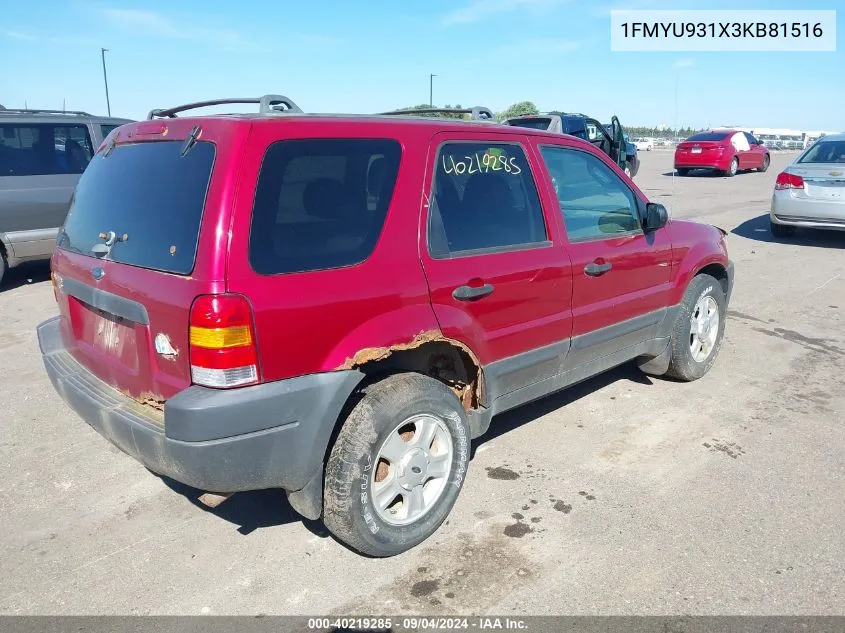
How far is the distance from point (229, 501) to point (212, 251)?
158cm

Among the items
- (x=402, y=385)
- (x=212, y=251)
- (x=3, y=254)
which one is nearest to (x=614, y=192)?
(x=402, y=385)

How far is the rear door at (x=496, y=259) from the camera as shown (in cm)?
309

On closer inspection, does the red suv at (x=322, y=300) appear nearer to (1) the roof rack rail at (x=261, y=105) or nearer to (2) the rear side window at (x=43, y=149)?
(1) the roof rack rail at (x=261, y=105)

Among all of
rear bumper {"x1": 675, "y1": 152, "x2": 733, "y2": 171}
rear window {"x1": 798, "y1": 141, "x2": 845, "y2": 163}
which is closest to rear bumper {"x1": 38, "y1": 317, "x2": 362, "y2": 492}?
rear window {"x1": 798, "y1": 141, "x2": 845, "y2": 163}

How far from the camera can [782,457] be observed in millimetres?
3842

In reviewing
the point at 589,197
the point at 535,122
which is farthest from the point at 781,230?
the point at 589,197

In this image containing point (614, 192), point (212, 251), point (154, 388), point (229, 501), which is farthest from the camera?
point (614, 192)

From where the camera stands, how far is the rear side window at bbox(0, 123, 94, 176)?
757 cm

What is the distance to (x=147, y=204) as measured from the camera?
283cm

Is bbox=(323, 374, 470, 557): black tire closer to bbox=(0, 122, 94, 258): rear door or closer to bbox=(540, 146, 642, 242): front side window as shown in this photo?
bbox=(540, 146, 642, 242): front side window

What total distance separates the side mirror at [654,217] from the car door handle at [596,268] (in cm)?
53

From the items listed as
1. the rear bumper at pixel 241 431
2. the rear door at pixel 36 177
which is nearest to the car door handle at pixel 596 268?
the rear bumper at pixel 241 431

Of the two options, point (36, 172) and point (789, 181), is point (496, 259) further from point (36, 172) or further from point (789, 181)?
point (789, 181)

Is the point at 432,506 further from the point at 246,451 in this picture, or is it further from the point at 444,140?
the point at 444,140
